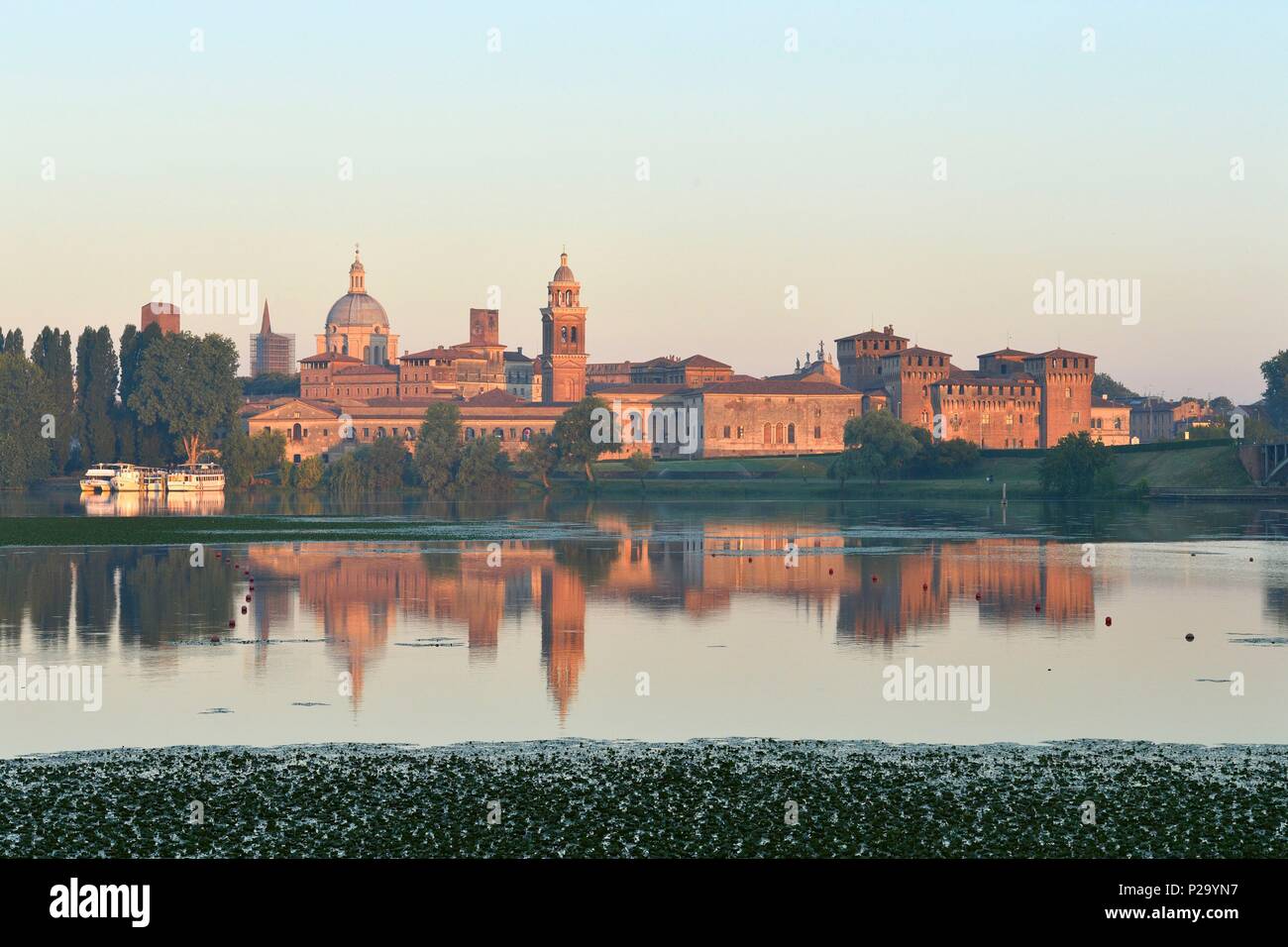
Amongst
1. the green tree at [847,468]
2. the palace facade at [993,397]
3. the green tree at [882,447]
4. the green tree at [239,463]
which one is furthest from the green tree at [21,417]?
the palace facade at [993,397]

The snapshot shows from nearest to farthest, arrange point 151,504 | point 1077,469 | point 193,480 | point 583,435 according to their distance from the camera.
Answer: point 151,504, point 1077,469, point 193,480, point 583,435

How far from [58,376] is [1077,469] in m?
70.3

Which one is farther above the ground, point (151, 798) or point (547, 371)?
point (547, 371)

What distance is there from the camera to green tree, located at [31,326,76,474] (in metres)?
118

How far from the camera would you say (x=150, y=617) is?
32.9 metres

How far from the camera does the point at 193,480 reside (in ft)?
397

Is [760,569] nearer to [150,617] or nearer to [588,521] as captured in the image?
[150,617]

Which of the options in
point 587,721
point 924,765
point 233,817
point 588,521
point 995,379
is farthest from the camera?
point 995,379

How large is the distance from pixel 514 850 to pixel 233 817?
3.02 m

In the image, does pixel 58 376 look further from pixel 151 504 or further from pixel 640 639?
pixel 640 639

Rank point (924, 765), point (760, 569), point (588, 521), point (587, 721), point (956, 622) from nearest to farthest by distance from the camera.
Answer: point (924, 765) → point (587, 721) → point (956, 622) → point (760, 569) → point (588, 521)

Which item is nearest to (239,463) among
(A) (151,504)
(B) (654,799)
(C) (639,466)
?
(C) (639,466)

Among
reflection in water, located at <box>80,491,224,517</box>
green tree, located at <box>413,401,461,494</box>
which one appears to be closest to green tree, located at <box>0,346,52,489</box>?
reflection in water, located at <box>80,491,224,517</box>
